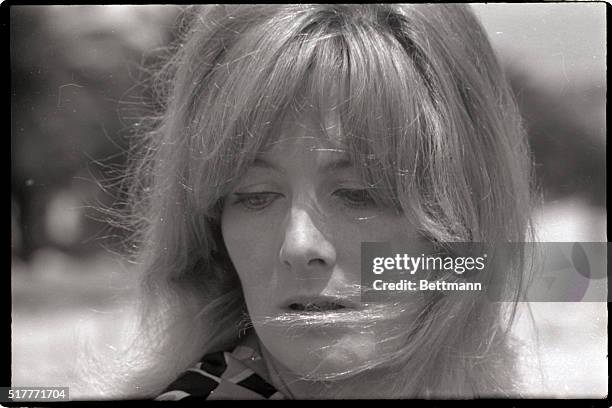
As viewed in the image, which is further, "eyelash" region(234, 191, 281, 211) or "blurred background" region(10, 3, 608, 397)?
"blurred background" region(10, 3, 608, 397)

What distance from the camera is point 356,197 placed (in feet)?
4.50

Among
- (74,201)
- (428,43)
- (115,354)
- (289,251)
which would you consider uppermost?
(428,43)

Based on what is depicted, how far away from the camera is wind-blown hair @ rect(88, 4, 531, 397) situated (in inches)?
52.8

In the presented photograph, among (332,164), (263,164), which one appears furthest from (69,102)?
(332,164)

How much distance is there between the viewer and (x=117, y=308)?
5.02 ft

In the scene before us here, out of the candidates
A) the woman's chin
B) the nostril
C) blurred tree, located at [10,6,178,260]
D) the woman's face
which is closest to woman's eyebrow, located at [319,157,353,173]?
the woman's face

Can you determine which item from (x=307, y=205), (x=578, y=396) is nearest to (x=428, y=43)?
(x=307, y=205)

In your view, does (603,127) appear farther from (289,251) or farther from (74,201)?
(74,201)

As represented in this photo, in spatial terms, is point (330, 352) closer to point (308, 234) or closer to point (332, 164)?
point (308, 234)

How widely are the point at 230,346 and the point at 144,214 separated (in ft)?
1.09

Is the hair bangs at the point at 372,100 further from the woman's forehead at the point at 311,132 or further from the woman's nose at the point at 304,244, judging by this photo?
the woman's nose at the point at 304,244

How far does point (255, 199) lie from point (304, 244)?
Answer: 132 millimetres

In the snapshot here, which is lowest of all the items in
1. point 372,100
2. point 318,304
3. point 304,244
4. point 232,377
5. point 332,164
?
point 232,377

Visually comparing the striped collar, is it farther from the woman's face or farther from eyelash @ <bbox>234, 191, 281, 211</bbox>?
eyelash @ <bbox>234, 191, 281, 211</bbox>
